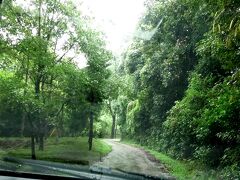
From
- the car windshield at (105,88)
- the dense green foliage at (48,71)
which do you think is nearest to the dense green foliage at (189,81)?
the car windshield at (105,88)

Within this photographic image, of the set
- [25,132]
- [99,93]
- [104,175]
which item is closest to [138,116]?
[99,93]

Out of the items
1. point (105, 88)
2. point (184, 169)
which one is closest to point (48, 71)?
point (105, 88)

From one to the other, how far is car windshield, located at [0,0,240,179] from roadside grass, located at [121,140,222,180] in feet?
0.14

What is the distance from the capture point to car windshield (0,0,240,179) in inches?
431

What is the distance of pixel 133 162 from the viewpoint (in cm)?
1311

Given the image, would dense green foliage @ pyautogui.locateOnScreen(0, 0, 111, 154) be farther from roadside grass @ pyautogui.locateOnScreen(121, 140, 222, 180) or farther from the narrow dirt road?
roadside grass @ pyautogui.locateOnScreen(121, 140, 222, 180)

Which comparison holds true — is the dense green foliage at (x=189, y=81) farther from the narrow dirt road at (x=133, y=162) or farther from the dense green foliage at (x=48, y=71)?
the dense green foliage at (x=48, y=71)

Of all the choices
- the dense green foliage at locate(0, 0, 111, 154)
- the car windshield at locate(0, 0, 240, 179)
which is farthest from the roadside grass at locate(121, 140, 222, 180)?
the dense green foliage at locate(0, 0, 111, 154)

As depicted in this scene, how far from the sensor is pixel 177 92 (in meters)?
14.7

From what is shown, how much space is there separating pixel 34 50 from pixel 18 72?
1.62m

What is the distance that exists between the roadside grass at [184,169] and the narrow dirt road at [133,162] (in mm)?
258

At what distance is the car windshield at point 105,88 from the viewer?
10953mm

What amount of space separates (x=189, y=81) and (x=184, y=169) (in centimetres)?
301

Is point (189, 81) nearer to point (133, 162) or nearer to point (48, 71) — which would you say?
point (133, 162)
